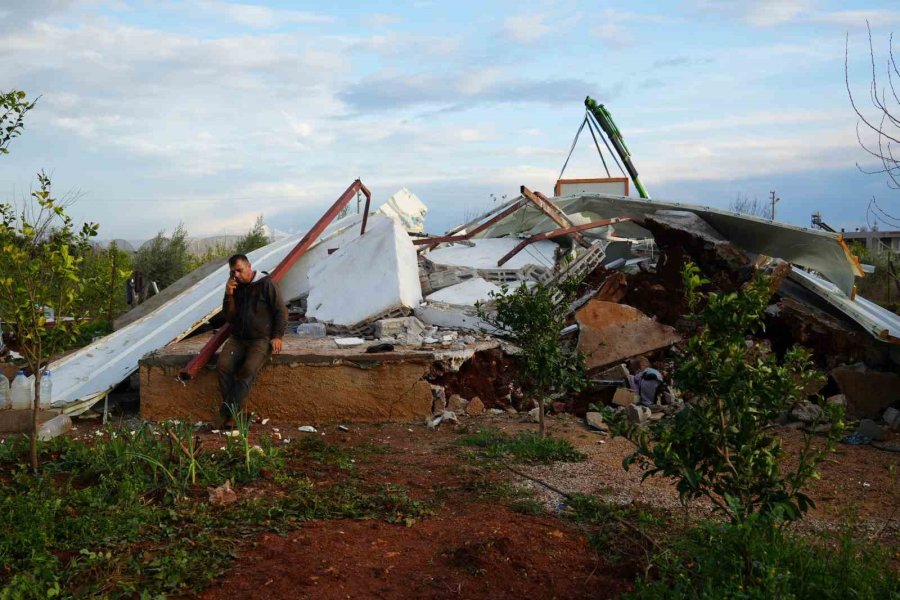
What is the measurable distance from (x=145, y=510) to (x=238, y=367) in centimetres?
320

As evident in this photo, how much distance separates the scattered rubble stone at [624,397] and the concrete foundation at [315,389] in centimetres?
182

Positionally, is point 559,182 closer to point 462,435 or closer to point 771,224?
point 771,224

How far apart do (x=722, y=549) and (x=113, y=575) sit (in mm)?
2542

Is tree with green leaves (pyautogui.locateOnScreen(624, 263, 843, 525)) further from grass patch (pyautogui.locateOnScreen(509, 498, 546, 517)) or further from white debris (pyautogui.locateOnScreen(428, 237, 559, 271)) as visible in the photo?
white debris (pyautogui.locateOnScreen(428, 237, 559, 271))

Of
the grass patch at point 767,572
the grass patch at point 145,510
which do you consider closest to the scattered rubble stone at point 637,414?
the grass patch at point 145,510

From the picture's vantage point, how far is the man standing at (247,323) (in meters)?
7.39

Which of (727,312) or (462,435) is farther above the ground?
(727,312)

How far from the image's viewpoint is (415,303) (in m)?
9.54

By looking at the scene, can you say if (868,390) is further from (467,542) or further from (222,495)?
(222,495)

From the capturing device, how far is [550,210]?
445 inches

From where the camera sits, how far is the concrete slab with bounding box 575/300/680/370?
8.69 metres

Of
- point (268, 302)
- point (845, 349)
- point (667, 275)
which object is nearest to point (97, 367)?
point (268, 302)

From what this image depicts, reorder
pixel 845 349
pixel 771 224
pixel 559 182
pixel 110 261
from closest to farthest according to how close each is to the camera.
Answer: pixel 845 349, pixel 771 224, pixel 110 261, pixel 559 182

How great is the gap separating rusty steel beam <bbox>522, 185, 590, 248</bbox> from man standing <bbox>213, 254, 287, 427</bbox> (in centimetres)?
441
